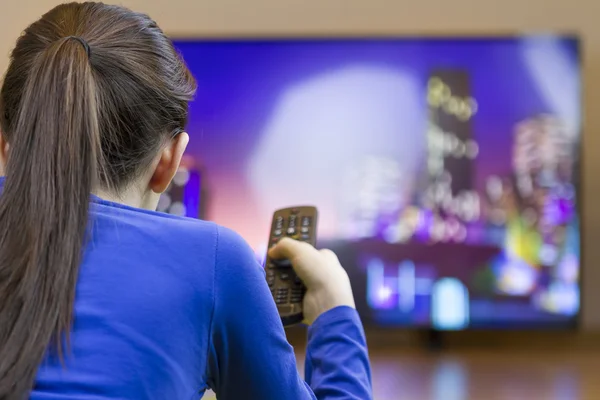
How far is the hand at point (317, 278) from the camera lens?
86 cm

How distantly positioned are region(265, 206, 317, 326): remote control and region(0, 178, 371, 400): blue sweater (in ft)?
0.74

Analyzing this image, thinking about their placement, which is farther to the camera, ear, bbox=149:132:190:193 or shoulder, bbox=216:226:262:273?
ear, bbox=149:132:190:193

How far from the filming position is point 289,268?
3.12 feet

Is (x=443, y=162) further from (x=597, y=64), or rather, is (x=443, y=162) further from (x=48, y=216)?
(x=48, y=216)

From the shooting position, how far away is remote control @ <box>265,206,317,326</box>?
0.90 m

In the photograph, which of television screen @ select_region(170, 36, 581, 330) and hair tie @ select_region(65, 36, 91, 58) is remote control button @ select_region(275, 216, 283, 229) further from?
television screen @ select_region(170, 36, 581, 330)

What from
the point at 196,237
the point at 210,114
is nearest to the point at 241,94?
the point at 210,114

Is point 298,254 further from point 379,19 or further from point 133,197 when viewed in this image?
point 379,19

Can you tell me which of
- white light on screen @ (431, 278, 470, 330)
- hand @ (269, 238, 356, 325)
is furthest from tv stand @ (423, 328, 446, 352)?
hand @ (269, 238, 356, 325)

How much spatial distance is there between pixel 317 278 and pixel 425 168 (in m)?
1.63

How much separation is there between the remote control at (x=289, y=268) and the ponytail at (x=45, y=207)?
0.32 meters

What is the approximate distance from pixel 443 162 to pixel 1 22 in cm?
144

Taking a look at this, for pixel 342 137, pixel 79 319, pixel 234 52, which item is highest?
pixel 234 52

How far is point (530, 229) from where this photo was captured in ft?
8.09
